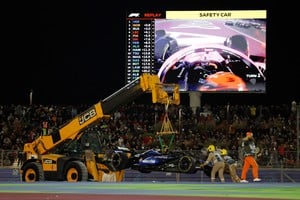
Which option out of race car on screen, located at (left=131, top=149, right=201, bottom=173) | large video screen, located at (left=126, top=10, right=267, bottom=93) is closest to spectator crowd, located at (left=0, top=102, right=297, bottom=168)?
large video screen, located at (left=126, top=10, right=267, bottom=93)

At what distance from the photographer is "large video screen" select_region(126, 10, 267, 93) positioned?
34.5 m

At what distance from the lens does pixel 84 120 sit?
2456cm

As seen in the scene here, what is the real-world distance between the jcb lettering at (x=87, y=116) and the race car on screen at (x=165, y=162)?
88.6 inches


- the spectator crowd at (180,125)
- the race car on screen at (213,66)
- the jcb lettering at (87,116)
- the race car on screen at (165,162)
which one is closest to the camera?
the race car on screen at (165,162)

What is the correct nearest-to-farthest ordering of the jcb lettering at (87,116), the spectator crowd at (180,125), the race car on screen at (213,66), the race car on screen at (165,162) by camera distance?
the race car on screen at (165,162)
the jcb lettering at (87,116)
the spectator crowd at (180,125)
the race car on screen at (213,66)

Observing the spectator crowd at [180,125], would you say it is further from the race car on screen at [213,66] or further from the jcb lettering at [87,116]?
the jcb lettering at [87,116]

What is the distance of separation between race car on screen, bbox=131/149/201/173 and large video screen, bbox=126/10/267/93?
1164 centimetres

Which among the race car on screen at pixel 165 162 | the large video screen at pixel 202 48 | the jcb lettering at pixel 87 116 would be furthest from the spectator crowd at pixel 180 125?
the race car on screen at pixel 165 162

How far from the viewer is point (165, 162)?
75.4ft

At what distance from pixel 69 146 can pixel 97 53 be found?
64.6ft

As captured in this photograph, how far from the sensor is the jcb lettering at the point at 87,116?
80.3 feet

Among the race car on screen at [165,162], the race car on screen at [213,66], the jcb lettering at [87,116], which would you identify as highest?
the race car on screen at [213,66]

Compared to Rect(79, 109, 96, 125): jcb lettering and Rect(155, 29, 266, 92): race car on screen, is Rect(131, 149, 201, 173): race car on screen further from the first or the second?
Rect(155, 29, 266, 92): race car on screen

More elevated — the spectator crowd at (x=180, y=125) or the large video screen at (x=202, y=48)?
the large video screen at (x=202, y=48)
